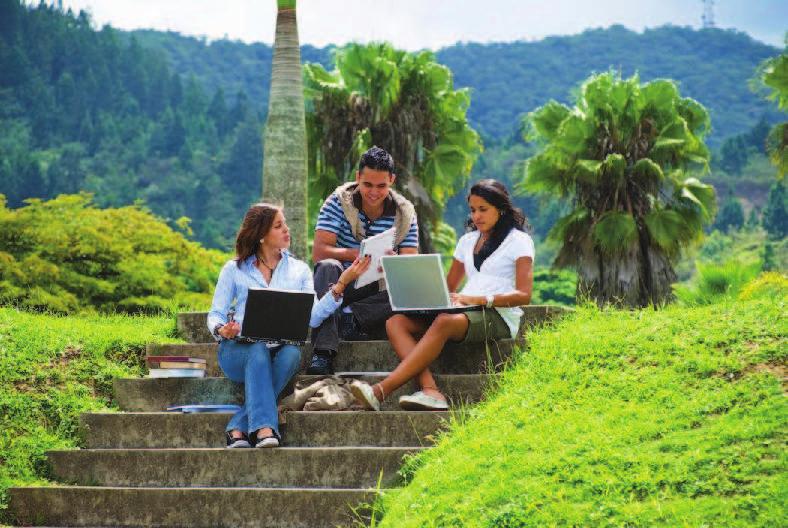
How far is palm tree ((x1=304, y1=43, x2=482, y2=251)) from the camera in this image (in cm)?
2541

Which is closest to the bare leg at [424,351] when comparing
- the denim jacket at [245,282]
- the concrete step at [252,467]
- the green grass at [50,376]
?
the concrete step at [252,467]

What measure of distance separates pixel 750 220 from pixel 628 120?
60863mm

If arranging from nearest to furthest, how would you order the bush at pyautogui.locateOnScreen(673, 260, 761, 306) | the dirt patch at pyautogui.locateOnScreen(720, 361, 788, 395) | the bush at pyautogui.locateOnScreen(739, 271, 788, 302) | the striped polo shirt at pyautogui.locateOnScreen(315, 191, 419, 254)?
1. the dirt patch at pyautogui.locateOnScreen(720, 361, 788, 395)
2. the striped polo shirt at pyautogui.locateOnScreen(315, 191, 419, 254)
3. the bush at pyautogui.locateOnScreen(739, 271, 788, 302)
4. the bush at pyautogui.locateOnScreen(673, 260, 761, 306)

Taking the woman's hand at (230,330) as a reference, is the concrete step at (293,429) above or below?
below

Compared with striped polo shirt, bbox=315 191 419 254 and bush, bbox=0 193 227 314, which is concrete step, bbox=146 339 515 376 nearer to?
striped polo shirt, bbox=315 191 419 254

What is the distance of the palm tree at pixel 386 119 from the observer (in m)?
25.4

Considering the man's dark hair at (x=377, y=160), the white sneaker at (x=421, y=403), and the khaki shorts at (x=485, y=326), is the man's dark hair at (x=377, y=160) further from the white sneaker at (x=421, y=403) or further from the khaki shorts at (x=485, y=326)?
the white sneaker at (x=421, y=403)

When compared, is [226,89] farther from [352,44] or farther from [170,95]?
[352,44]

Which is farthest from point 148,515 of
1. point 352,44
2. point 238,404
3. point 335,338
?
point 352,44

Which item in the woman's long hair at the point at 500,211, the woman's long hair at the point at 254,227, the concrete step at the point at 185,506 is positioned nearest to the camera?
the concrete step at the point at 185,506

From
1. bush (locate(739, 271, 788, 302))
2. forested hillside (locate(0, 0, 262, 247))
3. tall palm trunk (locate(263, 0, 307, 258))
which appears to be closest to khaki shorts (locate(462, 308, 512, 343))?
bush (locate(739, 271, 788, 302))

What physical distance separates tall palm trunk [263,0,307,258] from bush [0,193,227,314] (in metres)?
2.21

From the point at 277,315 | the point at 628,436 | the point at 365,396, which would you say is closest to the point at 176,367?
the point at 277,315

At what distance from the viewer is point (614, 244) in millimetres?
21344
